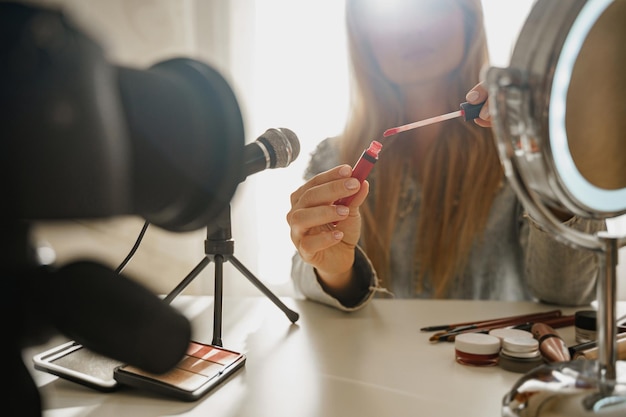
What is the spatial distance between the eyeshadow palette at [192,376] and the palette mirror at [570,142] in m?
0.23

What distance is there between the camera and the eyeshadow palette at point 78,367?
17.2 inches

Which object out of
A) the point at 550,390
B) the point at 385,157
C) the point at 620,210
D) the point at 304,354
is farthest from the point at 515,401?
the point at 385,157

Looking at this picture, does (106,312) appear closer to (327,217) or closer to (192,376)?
(192,376)

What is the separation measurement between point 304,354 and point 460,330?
174 mm

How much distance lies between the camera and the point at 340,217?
1.96ft

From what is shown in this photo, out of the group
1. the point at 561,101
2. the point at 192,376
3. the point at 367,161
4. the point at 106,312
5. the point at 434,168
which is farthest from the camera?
the point at 434,168

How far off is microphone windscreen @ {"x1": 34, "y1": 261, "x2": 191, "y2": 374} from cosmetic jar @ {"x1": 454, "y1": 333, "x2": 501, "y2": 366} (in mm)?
363

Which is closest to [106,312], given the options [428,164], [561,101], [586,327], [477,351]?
[561,101]

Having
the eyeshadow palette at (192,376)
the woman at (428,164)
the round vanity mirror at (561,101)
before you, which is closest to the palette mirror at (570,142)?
the round vanity mirror at (561,101)

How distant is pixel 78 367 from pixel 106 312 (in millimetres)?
331

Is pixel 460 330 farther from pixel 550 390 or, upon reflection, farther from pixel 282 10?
pixel 282 10

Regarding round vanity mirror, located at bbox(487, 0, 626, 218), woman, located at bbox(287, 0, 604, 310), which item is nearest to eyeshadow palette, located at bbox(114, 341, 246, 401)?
round vanity mirror, located at bbox(487, 0, 626, 218)

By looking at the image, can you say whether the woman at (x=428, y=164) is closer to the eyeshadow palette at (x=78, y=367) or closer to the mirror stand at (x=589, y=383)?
the eyeshadow palette at (x=78, y=367)

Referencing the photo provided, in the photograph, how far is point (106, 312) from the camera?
0.60ft
